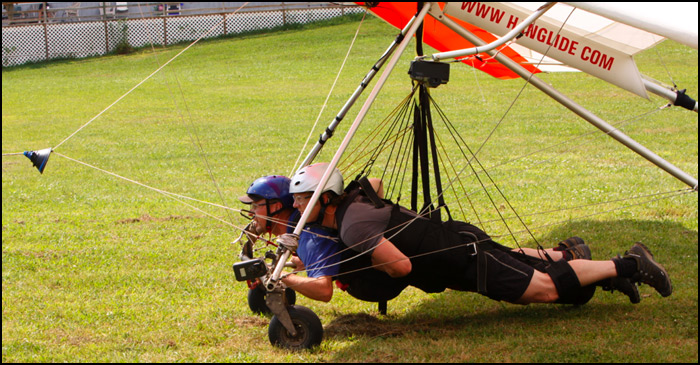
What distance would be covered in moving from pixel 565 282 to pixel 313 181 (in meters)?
1.68

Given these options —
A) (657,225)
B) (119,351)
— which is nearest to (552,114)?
(657,225)

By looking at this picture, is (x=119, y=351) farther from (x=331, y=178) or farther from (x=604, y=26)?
(x=604, y=26)

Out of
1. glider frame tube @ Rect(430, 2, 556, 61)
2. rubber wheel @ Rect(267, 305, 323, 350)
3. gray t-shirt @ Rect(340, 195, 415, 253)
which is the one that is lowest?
rubber wheel @ Rect(267, 305, 323, 350)

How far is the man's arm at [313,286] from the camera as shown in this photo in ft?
13.7

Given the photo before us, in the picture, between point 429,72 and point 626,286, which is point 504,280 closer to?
point 626,286

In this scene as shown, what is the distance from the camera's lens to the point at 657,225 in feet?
21.7

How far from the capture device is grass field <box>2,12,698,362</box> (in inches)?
170

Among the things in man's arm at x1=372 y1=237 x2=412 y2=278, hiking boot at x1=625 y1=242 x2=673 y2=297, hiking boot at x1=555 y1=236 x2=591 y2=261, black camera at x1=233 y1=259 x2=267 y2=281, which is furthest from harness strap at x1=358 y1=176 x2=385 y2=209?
hiking boot at x1=625 y1=242 x2=673 y2=297

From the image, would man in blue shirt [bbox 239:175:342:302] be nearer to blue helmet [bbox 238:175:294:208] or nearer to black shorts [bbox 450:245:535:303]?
blue helmet [bbox 238:175:294:208]

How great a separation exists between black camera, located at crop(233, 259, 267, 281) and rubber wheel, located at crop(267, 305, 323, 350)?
0.30 metres

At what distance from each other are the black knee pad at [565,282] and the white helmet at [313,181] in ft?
4.67

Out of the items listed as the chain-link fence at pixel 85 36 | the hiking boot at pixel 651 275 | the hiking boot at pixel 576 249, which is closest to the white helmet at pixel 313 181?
the hiking boot at pixel 576 249

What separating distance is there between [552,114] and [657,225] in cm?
722

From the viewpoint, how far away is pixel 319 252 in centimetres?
430
